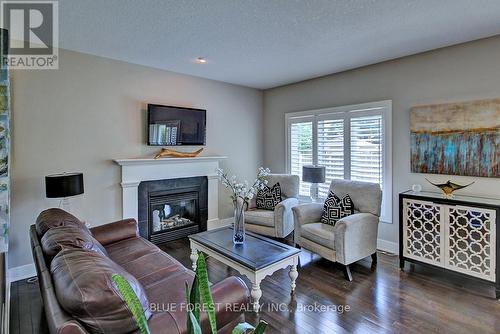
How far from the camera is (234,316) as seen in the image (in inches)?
60.3

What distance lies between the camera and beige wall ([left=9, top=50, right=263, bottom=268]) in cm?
300

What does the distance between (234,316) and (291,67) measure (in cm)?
345

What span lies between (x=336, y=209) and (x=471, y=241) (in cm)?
136

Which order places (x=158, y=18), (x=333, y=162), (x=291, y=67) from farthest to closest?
(x=333, y=162) < (x=291, y=67) < (x=158, y=18)

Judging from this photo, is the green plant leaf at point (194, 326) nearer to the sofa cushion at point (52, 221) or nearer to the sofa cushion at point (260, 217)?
the sofa cushion at point (52, 221)

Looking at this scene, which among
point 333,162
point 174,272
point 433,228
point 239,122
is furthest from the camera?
point 239,122

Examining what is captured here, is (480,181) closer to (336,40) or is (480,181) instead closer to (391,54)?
(391,54)

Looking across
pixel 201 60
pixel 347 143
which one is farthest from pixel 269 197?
pixel 201 60

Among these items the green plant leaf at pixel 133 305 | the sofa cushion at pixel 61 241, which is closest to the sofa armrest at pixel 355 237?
the sofa cushion at pixel 61 241

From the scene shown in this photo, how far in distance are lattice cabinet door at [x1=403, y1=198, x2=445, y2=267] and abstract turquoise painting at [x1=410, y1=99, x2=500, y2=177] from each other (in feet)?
1.90

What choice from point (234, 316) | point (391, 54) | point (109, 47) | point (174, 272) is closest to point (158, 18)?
point (109, 47)

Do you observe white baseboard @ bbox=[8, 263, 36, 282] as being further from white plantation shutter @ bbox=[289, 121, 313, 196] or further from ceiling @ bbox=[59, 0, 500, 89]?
white plantation shutter @ bbox=[289, 121, 313, 196]

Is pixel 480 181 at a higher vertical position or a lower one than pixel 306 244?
higher
